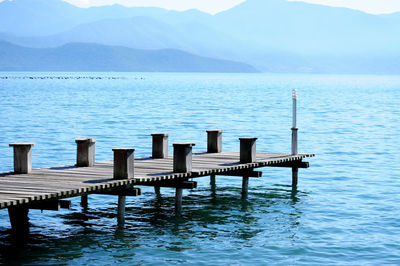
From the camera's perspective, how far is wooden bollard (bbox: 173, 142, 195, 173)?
18.0 meters

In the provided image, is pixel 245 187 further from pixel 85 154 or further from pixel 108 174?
pixel 108 174

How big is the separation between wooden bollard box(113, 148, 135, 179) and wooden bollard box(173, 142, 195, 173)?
167 cm

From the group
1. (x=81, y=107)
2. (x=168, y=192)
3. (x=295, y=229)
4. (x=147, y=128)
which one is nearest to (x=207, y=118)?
(x=147, y=128)

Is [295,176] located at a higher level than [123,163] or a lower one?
lower

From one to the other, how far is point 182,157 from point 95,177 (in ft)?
7.42

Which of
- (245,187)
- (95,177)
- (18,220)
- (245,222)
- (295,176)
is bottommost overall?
(245,222)

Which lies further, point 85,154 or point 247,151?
point 247,151

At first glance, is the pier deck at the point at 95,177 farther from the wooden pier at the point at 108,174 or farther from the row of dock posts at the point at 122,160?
the row of dock posts at the point at 122,160

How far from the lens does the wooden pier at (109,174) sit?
15.2 meters

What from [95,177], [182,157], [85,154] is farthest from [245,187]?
[95,177]

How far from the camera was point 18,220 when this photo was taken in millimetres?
16531

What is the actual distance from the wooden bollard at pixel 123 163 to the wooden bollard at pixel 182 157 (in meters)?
1.67

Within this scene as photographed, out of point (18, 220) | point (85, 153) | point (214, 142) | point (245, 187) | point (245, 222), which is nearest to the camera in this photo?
point (18, 220)

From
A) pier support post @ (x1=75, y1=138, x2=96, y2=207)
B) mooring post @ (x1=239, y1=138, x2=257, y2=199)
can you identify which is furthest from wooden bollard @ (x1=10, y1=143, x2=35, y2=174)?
mooring post @ (x1=239, y1=138, x2=257, y2=199)
